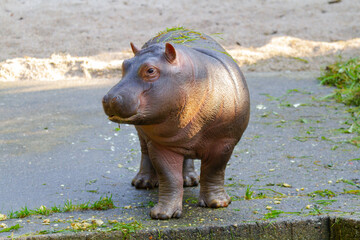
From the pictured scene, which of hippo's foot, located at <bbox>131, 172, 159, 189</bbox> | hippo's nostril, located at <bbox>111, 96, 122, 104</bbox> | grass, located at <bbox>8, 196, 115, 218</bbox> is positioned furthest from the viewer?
hippo's foot, located at <bbox>131, 172, 159, 189</bbox>

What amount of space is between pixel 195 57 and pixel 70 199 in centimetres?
138

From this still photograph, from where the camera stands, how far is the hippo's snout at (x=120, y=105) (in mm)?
2938

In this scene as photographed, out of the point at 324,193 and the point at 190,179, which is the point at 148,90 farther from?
the point at 324,193

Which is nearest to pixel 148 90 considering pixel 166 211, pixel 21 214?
pixel 166 211

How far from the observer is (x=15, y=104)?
690cm

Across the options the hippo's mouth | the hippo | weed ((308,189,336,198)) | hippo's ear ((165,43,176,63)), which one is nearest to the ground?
weed ((308,189,336,198))

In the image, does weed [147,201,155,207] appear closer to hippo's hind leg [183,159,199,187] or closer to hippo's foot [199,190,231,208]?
hippo's foot [199,190,231,208]

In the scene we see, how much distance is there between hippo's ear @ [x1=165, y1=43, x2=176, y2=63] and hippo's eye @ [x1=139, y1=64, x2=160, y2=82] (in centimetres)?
12

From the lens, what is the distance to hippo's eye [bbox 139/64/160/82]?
3.07 metres

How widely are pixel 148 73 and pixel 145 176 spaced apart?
4.17 feet

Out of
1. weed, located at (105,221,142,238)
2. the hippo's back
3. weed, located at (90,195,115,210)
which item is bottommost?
weed, located at (90,195,115,210)

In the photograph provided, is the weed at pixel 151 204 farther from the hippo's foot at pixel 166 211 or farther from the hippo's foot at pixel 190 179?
the hippo's foot at pixel 190 179

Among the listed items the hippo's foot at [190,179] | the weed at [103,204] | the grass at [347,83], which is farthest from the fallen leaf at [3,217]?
the grass at [347,83]

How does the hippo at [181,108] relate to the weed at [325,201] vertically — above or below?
above
